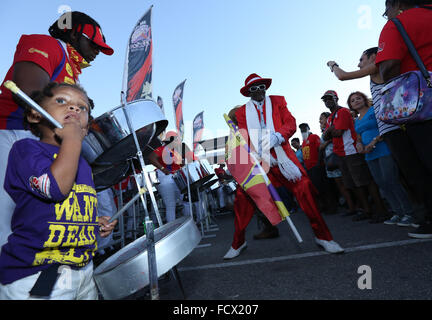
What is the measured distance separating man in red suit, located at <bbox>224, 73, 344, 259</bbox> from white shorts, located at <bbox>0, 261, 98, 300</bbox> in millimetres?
1729

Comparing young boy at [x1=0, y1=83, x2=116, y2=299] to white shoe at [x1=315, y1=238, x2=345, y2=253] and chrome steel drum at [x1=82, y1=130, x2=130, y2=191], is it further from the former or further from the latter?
white shoe at [x1=315, y1=238, x2=345, y2=253]

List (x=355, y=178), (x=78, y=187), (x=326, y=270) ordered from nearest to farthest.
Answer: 1. (x=78, y=187)
2. (x=326, y=270)
3. (x=355, y=178)

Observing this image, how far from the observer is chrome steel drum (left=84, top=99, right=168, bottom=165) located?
3.89 ft

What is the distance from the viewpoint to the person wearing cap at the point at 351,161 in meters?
3.50

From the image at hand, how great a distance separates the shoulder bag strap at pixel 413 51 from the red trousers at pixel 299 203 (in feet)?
3.58

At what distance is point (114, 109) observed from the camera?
118 centimetres

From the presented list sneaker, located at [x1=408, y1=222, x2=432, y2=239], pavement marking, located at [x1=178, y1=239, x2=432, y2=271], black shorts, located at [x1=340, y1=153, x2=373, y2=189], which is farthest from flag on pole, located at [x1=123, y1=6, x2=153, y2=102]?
black shorts, located at [x1=340, y1=153, x2=373, y2=189]

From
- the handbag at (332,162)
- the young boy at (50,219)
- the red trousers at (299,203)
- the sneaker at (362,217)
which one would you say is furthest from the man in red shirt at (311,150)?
the young boy at (50,219)

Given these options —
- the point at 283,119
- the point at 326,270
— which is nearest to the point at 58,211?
the point at 326,270

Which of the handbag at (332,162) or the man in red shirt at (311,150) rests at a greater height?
the man in red shirt at (311,150)

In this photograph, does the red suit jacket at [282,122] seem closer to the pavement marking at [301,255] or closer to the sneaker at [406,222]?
the pavement marking at [301,255]

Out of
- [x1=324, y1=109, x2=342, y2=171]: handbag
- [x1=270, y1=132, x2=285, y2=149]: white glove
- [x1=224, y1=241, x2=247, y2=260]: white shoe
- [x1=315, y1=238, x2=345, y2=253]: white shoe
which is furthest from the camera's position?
[x1=324, y1=109, x2=342, y2=171]: handbag
